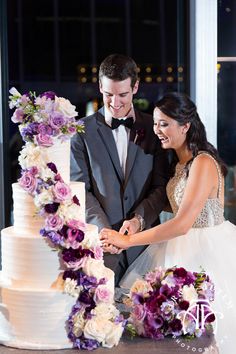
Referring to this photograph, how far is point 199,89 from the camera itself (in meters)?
4.36

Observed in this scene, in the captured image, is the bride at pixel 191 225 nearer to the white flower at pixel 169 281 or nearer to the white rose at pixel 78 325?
the white flower at pixel 169 281

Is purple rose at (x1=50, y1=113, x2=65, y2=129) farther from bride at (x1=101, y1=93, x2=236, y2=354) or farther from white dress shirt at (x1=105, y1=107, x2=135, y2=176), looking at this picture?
white dress shirt at (x1=105, y1=107, x2=135, y2=176)

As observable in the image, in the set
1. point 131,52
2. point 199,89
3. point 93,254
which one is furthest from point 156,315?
point 131,52

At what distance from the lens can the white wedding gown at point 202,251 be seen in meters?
3.25

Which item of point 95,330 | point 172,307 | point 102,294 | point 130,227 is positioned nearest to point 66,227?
point 102,294

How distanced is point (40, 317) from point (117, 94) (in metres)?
1.27

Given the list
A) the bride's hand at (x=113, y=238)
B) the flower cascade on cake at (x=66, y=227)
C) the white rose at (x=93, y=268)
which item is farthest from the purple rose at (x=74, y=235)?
the bride's hand at (x=113, y=238)

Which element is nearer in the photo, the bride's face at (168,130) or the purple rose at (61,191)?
the purple rose at (61,191)

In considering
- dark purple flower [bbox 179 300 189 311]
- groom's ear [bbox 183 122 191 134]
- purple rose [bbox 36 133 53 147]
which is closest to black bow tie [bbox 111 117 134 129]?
groom's ear [bbox 183 122 191 134]

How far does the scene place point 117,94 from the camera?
3223 millimetres

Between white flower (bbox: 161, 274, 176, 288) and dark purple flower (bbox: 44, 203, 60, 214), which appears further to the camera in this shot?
white flower (bbox: 161, 274, 176, 288)

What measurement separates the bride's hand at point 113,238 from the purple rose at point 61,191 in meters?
0.78

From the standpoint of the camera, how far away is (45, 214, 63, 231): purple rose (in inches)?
91.8

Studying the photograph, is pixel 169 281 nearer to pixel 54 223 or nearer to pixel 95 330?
pixel 95 330
